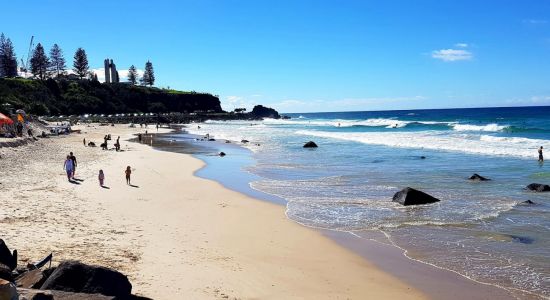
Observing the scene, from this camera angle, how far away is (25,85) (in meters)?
101

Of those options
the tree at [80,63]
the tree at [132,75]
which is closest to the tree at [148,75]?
the tree at [132,75]

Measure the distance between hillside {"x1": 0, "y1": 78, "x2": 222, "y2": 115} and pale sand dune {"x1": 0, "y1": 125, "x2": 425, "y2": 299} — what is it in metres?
67.0

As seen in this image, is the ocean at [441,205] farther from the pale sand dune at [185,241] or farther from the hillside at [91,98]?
the hillside at [91,98]

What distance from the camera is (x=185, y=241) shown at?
13.1m

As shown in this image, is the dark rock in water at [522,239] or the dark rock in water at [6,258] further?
the dark rock in water at [522,239]

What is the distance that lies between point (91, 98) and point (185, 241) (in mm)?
113108

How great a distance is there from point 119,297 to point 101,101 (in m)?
121

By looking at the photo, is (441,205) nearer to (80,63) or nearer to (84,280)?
(84,280)

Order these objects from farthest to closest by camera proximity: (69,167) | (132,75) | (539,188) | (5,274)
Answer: (132,75) < (69,167) < (539,188) < (5,274)

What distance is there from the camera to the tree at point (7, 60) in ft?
384

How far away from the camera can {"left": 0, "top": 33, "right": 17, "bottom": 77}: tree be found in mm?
117062

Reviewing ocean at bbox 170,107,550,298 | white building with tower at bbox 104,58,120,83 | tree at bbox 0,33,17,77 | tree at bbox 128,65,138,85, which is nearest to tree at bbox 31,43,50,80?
tree at bbox 0,33,17,77

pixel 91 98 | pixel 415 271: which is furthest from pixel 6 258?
pixel 91 98

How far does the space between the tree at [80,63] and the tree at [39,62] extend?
10.2m
